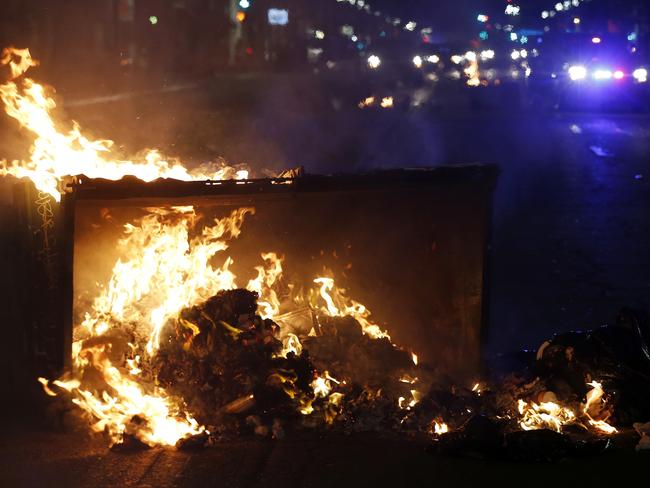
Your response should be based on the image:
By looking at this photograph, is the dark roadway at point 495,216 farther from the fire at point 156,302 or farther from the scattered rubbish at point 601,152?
the fire at point 156,302

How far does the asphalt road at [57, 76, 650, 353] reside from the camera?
31.2 ft

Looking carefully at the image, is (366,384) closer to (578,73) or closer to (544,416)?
(544,416)

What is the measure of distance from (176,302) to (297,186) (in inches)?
51.8

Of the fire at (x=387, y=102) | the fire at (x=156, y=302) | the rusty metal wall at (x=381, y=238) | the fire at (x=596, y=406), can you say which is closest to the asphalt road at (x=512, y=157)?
the rusty metal wall at (x=381, y=238)

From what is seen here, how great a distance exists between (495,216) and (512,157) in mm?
5852

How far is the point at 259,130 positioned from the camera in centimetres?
1912

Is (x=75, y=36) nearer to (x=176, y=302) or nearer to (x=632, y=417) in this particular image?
(x=176, y=302)

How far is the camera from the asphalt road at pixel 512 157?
9523 mm

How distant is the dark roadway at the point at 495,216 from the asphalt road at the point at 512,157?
40mm

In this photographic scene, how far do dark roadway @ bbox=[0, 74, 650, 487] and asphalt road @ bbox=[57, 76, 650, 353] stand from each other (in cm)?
4

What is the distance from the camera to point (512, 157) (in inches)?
719

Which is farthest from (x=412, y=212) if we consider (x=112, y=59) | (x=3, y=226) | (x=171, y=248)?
(x=112, y=59)

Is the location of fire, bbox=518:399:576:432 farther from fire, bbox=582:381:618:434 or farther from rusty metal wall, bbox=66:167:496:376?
rusty metal wall, bbox=66:167:496:376

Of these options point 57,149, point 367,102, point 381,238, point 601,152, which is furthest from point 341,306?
point 367,102
